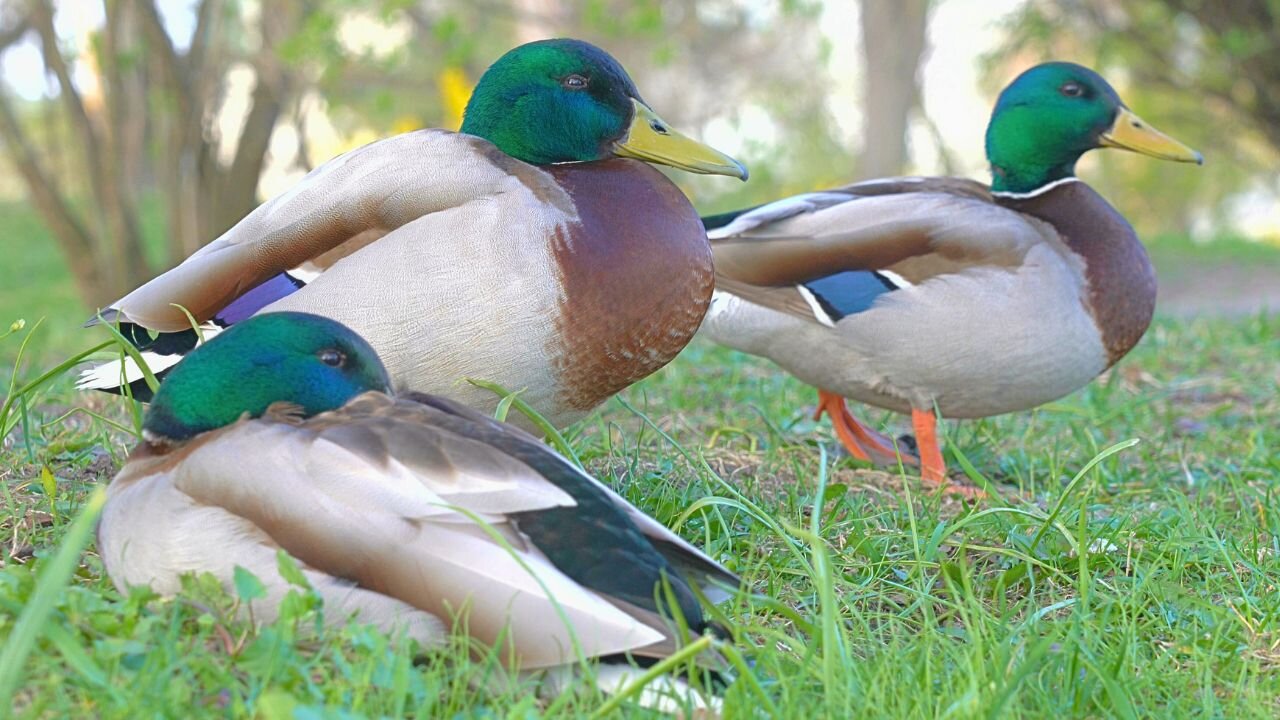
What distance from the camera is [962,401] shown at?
3746mm

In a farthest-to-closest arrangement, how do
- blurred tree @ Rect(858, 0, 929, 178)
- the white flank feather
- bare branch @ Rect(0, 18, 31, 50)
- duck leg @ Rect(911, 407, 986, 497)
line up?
bare branch @ Rect(0, 18, 31, 50) → blurred tree @ Rect(858, 0, 929, 178) → the white flank feather → duck leg @ Rect(911, 407, 986, 497)

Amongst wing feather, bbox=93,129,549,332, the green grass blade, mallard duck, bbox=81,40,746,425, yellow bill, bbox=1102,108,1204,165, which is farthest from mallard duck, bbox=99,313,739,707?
yellow bill, bbox=1102,108,1204,165

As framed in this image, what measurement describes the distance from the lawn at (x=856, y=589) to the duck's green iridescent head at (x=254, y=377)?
29 cm

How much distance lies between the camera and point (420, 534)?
75.3 inches

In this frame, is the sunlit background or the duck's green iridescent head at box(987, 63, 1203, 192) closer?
the duck's green iridescent head at box(987, 63, 1203, 192)

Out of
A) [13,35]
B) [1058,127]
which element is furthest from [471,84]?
[1058,127]

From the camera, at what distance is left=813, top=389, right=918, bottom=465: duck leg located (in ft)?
12.7

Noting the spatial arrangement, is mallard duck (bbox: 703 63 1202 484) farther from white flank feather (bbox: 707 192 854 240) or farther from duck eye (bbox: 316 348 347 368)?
duck eye (bbox: 316 348 347 368)

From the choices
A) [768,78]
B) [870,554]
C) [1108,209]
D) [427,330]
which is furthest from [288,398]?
[768,78]

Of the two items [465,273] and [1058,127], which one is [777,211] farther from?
[465,273]

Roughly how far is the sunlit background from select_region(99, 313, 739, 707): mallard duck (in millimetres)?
5483

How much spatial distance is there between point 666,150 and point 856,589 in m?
1.05

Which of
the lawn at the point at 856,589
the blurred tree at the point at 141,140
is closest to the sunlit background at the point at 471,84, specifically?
the blurred tree at the point at 141,140

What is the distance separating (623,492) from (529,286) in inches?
20.0
